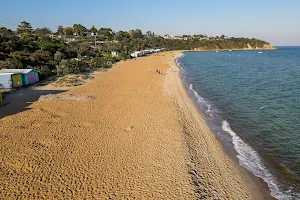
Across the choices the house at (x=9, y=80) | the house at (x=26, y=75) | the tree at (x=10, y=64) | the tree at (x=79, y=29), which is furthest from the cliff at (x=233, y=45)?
the house at (x=9, y=80)

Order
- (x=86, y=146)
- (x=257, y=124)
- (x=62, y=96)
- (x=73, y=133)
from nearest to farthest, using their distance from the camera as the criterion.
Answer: (x=86, y=146), (x=73, y=133), (x=257, y=124), (x=62, y=96)

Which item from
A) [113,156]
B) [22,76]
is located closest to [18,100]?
[22,76]

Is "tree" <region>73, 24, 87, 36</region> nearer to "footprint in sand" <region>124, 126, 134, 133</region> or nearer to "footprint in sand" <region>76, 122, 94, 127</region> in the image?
"footprint in sand" <region>76, 122, 94, 127</region>

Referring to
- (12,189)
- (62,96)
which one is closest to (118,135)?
(12,189)

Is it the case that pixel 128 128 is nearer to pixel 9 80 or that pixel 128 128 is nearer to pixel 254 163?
pixel 254 163

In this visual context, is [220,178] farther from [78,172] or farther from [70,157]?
[70,157]

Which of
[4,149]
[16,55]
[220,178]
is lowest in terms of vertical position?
[220,178]

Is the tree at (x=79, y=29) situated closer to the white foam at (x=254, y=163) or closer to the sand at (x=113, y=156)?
the sand at (x=113, y=156)
